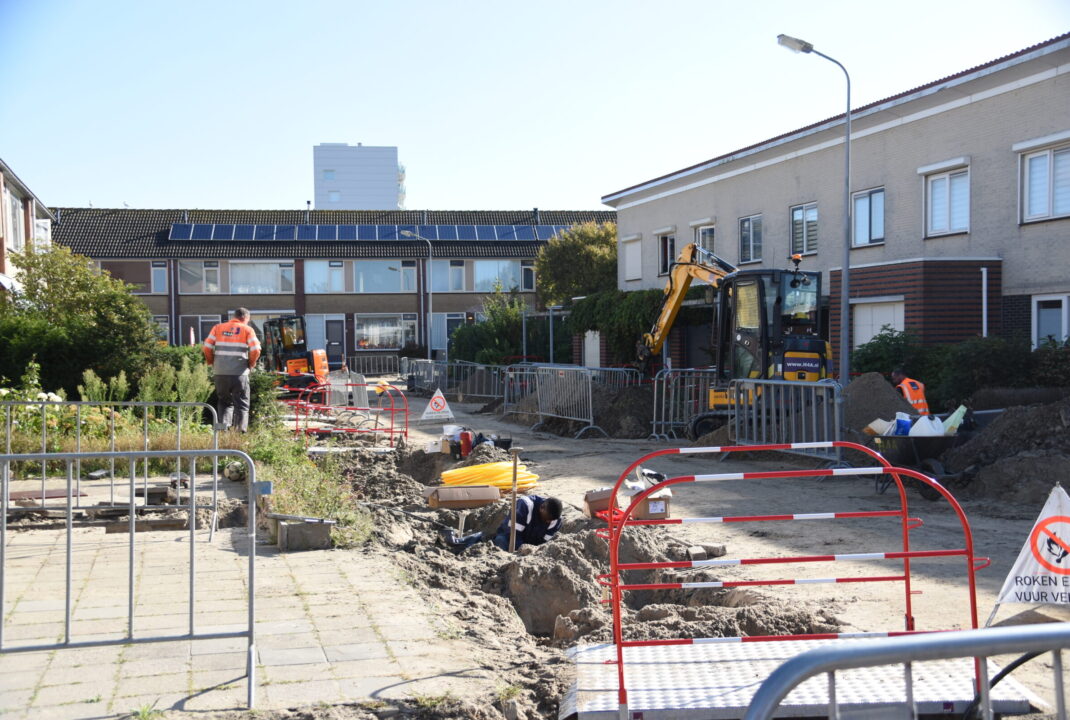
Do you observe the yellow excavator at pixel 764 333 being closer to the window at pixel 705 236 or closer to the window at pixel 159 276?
the window at pixel 705 236

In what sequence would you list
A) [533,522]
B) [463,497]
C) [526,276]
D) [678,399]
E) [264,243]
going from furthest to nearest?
[526,276] < [264,243] < [678,399] < [463,497] < [533,522]

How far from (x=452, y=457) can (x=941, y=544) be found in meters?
7.68

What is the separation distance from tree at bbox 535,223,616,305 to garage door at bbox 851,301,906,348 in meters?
21.4

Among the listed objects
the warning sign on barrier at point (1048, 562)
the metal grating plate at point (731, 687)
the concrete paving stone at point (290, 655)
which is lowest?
the metal grating plate at point (731, 687)

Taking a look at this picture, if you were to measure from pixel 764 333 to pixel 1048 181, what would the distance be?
6.44 meters

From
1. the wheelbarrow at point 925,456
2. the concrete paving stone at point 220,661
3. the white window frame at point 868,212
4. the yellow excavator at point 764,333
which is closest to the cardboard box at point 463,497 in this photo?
the concrete paving stone at point 220,661

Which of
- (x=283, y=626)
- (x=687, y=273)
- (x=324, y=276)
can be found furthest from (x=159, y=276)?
(x=283, y=626)

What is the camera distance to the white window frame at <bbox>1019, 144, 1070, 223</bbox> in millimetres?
17484

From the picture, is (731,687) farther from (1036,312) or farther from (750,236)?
(750,236)

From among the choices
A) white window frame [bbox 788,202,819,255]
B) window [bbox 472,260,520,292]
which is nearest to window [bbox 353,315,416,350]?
window [bbox 472,260,520,292]

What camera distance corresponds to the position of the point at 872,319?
67.8ft

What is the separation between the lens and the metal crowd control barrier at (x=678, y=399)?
61.6 ft

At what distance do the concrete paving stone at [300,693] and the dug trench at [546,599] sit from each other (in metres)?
0.58

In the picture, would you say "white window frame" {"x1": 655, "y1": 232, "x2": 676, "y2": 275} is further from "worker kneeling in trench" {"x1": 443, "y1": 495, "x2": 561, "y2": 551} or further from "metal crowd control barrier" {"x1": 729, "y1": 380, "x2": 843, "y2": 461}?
"worker kneeling in trench" {"x1": 443, "y1": 495, "x2": 561, "y2": 551}
